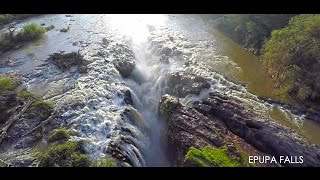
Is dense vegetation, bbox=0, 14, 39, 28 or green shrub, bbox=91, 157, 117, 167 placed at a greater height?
dense vegetation, bbox=0, 14, 39, 28

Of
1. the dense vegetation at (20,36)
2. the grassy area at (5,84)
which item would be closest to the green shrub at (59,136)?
the grassy area at (5,84)

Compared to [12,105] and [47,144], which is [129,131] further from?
[12,105]

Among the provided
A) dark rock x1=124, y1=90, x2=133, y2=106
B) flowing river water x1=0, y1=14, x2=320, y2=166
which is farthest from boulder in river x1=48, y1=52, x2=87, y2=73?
dark rock x1=124, y1=90, x2=133, y2=106

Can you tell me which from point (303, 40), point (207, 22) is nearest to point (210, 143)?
point (303, 40)

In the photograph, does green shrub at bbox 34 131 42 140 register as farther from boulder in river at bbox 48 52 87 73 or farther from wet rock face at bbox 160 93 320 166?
boulder in river at bbox 48 52 87 73

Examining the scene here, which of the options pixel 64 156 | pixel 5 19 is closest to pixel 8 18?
pixel 5 19

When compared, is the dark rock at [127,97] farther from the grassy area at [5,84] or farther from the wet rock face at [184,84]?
the grassy area at [5,84]
